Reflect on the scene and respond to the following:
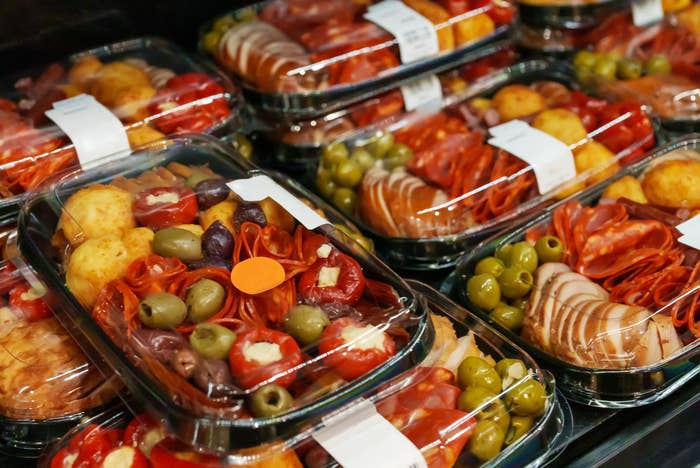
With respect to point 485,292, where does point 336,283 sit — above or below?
above

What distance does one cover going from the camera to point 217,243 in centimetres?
181

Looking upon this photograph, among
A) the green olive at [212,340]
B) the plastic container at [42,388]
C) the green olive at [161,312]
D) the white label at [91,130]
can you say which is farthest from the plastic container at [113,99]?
the green olive at [212,340]

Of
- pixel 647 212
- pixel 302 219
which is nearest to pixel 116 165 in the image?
pixel 302 219

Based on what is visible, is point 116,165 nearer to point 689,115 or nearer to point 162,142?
point 162,142

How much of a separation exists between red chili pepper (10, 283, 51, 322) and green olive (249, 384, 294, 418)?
624 mm

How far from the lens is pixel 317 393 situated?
5.09 feet

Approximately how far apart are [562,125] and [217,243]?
111 cm

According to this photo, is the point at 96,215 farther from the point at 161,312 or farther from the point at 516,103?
the point at 516,103

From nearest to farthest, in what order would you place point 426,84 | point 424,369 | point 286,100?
point 424,369
point 286,100
point 426,84

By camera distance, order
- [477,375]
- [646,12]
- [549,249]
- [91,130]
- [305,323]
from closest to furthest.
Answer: [305,323]
[477,375]
[549,249]
[91,130]
[646,12]

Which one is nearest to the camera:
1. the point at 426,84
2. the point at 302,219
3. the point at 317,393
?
the point at 317,393

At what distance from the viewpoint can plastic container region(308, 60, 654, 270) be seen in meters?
2.30

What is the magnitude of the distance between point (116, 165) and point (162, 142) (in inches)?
5.5

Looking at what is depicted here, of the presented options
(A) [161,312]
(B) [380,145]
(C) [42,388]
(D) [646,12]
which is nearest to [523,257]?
(B) [380,145]
